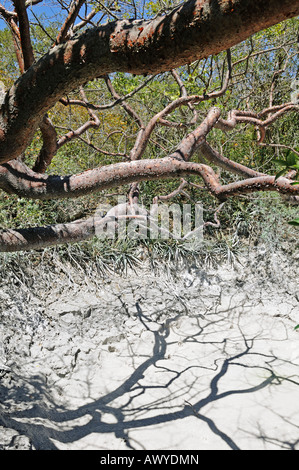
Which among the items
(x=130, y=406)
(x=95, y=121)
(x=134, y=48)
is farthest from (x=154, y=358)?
(x=134, y=48)

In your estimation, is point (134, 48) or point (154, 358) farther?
point (154, 358)

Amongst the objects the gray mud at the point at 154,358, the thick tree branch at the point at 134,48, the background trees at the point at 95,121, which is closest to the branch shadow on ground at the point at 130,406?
the gray mud at the point at 154,358

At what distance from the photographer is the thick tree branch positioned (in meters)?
0.72

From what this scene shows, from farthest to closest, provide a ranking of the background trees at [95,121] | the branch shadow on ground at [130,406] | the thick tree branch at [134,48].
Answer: the branch shadow on ground at [130,406] → the background trees at [95,121] → the thick tree branch at [134,48]

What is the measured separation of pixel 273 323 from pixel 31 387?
2.42 meters

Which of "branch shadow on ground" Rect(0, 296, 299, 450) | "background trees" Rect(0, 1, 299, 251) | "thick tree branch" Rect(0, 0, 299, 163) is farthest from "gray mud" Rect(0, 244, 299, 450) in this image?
"thick tree branch" Rect(0, 0, 299, 163)

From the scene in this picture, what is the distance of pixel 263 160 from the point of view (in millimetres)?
5379

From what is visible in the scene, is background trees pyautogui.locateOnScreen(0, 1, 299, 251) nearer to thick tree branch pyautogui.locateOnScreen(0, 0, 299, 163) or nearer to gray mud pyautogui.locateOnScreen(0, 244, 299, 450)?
thick tree branch pyautogui.locateOnScreen(0, 0, 299, 163)

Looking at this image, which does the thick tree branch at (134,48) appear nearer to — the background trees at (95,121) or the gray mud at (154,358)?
the background trees at (95,121)

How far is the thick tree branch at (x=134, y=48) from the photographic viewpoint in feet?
2.38

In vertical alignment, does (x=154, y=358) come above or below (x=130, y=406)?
above

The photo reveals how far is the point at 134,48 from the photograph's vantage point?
2.88ft

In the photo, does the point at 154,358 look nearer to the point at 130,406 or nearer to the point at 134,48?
the point at 130,406
